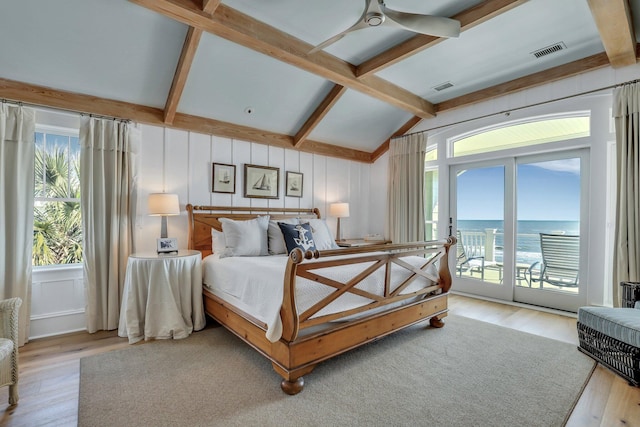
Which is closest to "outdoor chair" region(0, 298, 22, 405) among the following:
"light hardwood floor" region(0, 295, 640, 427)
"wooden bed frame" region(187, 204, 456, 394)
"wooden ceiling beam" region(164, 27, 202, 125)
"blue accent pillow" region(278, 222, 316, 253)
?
"light hardwood floor" region(0, 295, 640, 427)

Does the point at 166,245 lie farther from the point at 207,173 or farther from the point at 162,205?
the point at 207,173

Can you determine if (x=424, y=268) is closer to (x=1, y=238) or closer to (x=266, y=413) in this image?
(x=266, y=413)

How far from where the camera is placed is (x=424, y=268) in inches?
122

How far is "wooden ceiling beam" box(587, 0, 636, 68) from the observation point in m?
2.44

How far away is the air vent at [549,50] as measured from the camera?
321 cm

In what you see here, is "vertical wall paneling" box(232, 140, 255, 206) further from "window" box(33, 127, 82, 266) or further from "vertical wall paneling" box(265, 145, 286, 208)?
"window" box(33, 127, 82, 266)

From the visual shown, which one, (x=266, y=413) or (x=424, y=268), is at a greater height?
(x=424, y=268)

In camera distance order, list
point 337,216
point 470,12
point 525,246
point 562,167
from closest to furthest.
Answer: point 470,12 → point 562,167 → point 525,246 → point 337,216

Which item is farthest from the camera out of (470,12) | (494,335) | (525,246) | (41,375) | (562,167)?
(525,246)

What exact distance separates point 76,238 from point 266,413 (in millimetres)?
3013

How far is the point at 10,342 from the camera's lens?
180cm

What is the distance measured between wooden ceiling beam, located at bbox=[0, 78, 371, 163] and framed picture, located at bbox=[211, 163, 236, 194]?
0.44m

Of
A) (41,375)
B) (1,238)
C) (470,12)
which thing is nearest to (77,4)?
(1,238)

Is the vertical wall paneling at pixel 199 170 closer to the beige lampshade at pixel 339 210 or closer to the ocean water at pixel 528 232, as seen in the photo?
the beige lampshade at pixel 339 210
